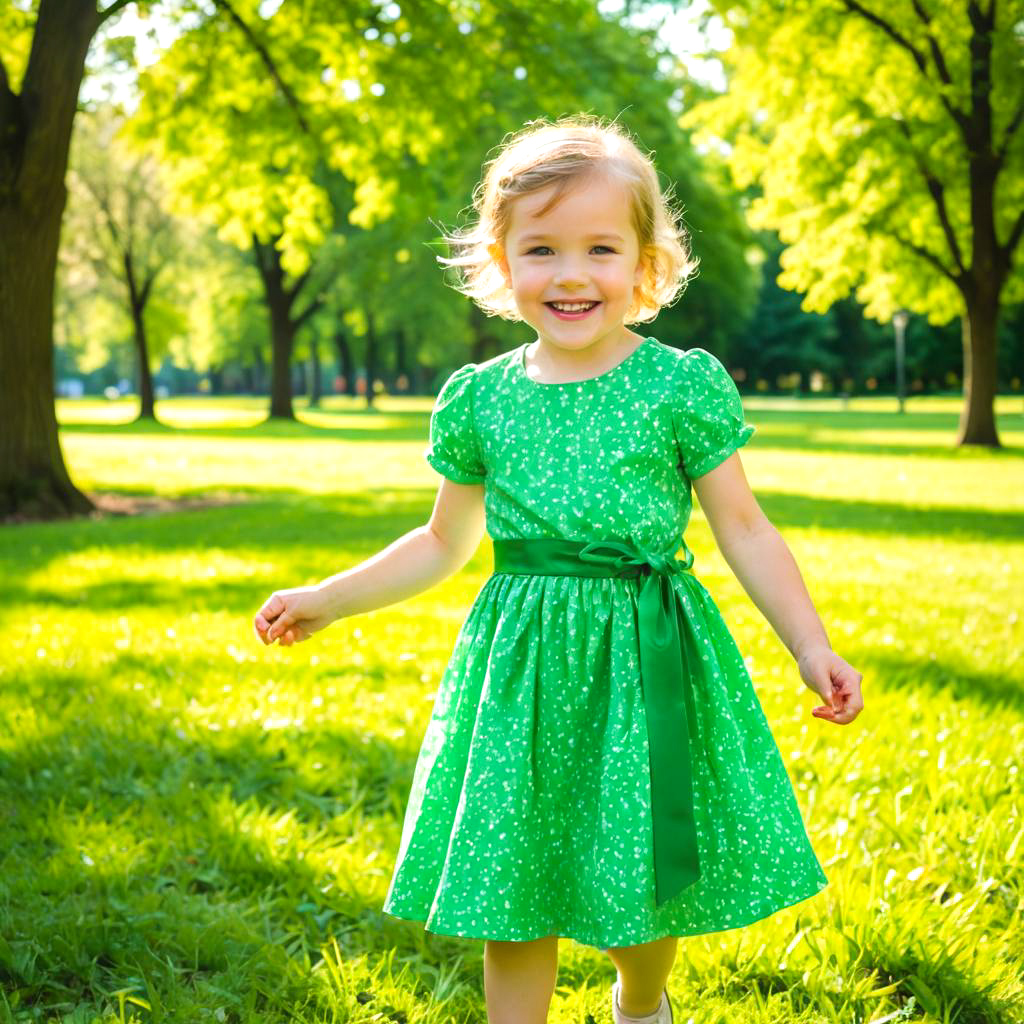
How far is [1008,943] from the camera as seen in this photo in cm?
287

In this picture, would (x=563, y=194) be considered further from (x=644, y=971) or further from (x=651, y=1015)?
(x=651, y=1015)

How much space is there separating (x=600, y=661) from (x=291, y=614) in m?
0.65

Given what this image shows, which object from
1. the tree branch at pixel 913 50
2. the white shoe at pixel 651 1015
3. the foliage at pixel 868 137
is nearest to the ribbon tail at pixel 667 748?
the white shoe at pixel 651 1015

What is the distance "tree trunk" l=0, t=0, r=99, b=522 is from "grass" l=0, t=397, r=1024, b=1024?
10.4 ft

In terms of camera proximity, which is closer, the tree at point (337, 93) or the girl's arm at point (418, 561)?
the girl's arm at point (418, 561)

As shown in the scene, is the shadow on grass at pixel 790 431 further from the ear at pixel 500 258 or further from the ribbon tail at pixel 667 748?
the ribbon tail at pixel 667 748

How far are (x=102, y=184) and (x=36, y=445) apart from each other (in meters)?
22.1

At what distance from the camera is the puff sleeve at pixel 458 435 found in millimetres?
2545

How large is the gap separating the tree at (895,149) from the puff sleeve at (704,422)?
15.9 m

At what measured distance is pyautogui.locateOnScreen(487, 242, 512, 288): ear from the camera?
2513 mm

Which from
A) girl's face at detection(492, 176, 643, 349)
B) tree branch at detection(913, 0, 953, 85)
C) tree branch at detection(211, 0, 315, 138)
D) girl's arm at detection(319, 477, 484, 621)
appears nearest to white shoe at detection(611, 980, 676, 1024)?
girl's arm at detection(319, 477, 484, 621)

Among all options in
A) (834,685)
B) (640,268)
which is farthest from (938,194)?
(834,685)

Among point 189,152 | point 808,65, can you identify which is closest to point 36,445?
point 189,152

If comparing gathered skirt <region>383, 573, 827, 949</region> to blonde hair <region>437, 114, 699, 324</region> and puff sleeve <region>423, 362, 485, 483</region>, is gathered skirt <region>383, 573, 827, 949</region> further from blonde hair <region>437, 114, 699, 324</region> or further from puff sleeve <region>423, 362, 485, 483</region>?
blonde hair <region>437, 114, 699, 324</region>
